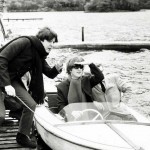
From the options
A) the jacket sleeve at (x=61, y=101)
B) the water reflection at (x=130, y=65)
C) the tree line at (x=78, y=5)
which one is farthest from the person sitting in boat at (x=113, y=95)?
the tree line at (x=78, y=5)

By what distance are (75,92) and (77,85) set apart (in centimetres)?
10

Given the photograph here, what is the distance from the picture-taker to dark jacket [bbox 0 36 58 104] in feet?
13.6

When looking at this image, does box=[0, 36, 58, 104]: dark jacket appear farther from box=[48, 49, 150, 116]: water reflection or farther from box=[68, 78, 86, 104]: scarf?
box=[48, 49, 150, 116]: water reflection

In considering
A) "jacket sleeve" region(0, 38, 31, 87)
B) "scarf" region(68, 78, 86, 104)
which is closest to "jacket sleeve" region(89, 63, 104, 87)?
"scarf" region(68, 78, 86, 104)

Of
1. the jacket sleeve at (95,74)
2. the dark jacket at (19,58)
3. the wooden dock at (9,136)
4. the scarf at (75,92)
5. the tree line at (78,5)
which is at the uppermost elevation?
the dark jacket at (19,58)

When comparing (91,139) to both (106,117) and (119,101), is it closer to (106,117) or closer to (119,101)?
(106,117)

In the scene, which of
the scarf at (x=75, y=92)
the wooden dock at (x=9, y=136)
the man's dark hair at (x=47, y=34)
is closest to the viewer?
the man's dark hair at (x=47, y=34)

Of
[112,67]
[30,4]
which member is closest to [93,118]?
[112,67]

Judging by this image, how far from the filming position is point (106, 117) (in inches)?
183

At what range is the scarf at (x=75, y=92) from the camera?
4.83 meters

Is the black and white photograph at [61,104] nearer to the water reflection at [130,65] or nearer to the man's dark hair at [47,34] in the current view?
the man's dark hair at [47,34]

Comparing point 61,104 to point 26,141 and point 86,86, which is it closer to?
point 86,86

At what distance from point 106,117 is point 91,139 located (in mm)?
603

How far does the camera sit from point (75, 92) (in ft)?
16.0
